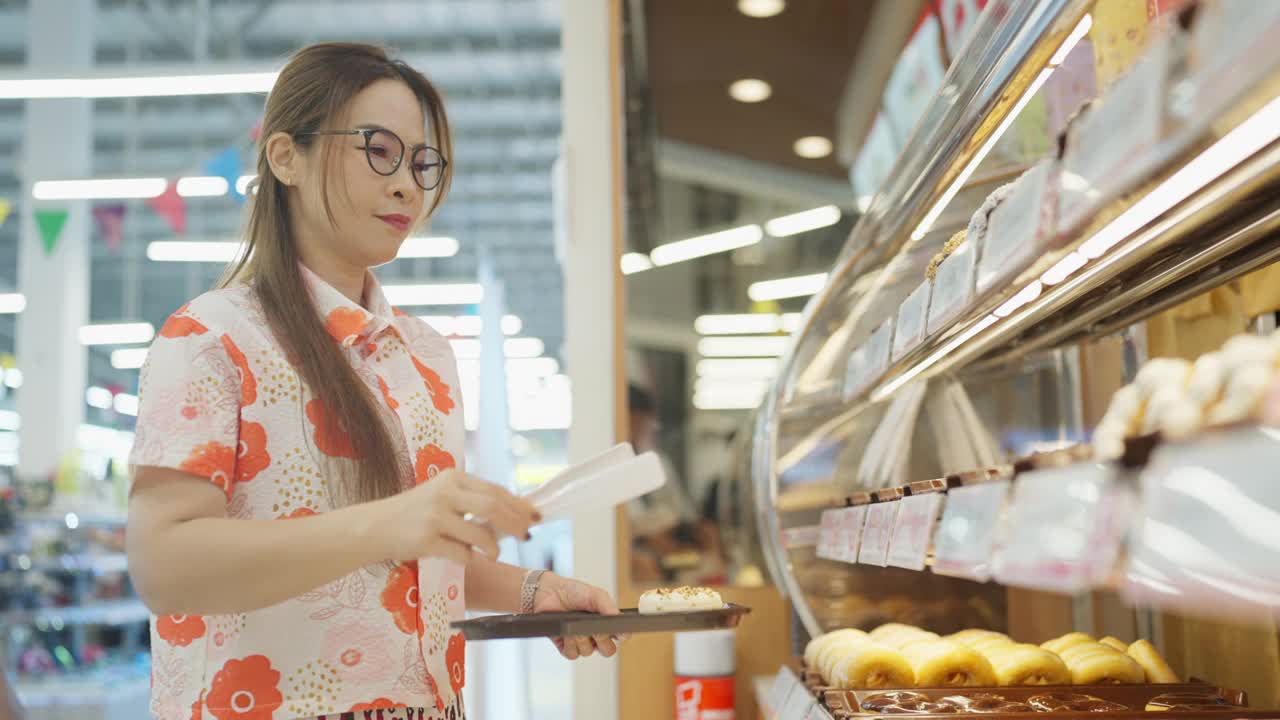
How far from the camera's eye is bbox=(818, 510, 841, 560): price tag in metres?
2.15

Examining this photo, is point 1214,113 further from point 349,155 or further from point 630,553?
point 630,553

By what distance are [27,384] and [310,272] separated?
1062 centimetres

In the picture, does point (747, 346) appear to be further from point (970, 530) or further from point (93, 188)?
point (93, 188)

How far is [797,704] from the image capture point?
1.83 m

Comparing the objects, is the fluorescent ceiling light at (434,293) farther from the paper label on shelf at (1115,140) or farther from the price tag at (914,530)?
the paper label on shelf at (1115,140)

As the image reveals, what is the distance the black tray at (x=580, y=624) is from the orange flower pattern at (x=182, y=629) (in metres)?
0.29

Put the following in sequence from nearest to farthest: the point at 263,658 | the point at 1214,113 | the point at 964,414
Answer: the point at 1214,113 < the point at 263,658 < the point at 964,414

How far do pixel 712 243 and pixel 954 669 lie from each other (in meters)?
2.19

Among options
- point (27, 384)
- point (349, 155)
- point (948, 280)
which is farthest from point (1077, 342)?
point (27, 384)

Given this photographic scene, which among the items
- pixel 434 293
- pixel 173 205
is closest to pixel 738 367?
pixel 173 205

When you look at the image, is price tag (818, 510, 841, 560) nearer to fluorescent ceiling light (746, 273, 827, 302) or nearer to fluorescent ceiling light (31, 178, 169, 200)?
fluorescent ceiling light (746, 273, 827, 302)

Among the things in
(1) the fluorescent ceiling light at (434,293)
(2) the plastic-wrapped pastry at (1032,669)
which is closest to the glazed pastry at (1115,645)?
(2) the plastic-wrapped pastry at (1032,669)

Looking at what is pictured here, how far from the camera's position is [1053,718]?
1348mm

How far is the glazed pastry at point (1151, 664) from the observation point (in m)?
1.65
